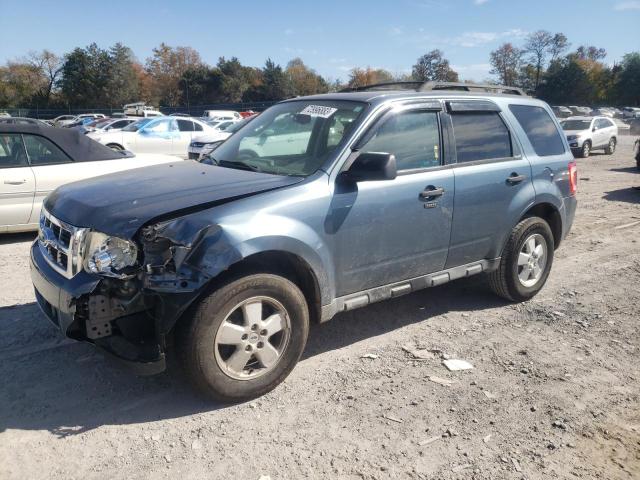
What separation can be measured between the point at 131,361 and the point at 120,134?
1534cm

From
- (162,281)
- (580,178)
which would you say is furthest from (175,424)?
(580,178)

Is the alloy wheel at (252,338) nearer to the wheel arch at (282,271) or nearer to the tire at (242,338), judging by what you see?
the tire at (242,338)

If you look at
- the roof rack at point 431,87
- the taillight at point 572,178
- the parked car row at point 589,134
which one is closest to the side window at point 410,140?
the roof rack at point 431,87

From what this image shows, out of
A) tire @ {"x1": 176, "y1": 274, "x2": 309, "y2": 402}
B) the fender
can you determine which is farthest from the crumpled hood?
tire @ {"x1": 176, "y1": 274, "x2": 309, "y2": 402}

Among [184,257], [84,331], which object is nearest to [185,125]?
[84,331]

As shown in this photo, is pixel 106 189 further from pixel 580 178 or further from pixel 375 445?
pixel 580 178

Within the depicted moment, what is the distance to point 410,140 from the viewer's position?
4129 mm

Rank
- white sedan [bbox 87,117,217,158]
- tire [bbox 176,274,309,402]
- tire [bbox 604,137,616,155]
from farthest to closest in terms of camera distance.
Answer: tire [bbox 604,137,616,155] → white sedan [bbox 87,117,217,158] → tire [bbox 176,274,309,402]

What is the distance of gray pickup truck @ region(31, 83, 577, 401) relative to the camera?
302 cm

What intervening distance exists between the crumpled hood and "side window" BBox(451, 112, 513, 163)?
5.29 feet

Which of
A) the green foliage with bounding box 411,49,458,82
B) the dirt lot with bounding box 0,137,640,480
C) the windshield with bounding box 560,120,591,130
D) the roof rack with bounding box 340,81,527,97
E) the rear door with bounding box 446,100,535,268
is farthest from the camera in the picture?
the green foliage with bounding box 411,49,458,82

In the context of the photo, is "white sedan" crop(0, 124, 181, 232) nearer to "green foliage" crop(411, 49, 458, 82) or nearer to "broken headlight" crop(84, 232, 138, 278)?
"broken headlight" crop(84, 232, 138, 278)

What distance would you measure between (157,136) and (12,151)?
10.8 m

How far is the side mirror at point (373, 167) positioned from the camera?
3.51 metres
